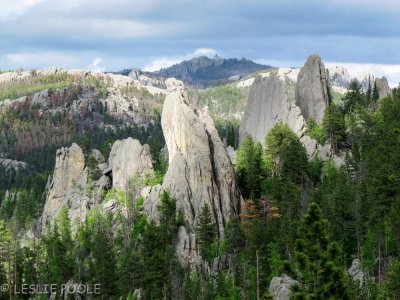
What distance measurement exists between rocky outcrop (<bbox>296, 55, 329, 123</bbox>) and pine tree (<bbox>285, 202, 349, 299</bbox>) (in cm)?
8726

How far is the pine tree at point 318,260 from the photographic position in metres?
41.9

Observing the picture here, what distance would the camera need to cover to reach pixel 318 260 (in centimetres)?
4250

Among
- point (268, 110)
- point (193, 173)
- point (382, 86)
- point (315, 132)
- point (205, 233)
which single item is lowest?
point (205, 233)

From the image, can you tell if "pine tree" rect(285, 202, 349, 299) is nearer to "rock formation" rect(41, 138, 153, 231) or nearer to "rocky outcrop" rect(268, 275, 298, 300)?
"rocky outcrop" rect(268, 275, 298, 300)

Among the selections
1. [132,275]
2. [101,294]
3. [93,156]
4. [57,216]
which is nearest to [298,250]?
[132,275]

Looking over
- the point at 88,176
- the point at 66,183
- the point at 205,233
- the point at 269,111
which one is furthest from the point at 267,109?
the point at 205,233

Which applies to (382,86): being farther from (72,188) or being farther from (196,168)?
(72,188)

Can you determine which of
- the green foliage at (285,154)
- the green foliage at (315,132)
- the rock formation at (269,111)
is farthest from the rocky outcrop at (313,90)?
the green foliage at (285,154)

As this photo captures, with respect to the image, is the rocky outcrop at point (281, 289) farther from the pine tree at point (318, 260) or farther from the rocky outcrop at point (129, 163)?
the rocky outcrop at point (129, 163)

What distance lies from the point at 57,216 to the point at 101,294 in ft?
124

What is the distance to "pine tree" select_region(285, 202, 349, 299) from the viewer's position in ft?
137

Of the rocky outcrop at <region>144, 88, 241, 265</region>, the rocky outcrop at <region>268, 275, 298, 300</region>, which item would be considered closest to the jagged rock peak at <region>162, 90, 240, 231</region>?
the rocky outcrop at <region>144, 88, 241, 265</region>

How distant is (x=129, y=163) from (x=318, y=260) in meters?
79.7

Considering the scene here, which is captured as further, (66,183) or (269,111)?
(66,183)
